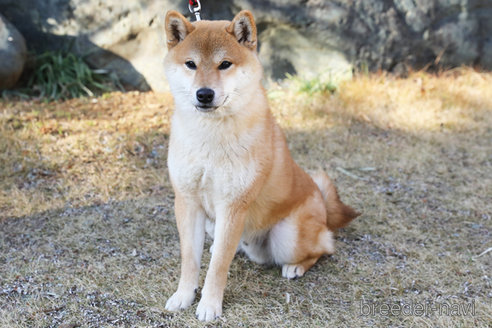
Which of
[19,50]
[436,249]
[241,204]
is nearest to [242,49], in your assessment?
[241,204]

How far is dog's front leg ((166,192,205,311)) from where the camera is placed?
3.01 metres

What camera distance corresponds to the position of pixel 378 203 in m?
4.73

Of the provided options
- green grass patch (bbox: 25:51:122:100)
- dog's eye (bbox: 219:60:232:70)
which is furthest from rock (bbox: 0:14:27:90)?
dog's eye (bbox: 219:60:232:70)

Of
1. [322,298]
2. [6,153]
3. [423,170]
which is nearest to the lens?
[322,298]

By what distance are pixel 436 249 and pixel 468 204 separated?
3.43 ft

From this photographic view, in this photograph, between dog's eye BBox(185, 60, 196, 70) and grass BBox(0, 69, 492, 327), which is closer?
dog's eye BBox(185, 60, 196, 70)

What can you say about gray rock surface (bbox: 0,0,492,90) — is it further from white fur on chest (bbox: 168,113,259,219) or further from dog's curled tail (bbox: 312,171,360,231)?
white fur on chest (bbox: 168,113,259,219)

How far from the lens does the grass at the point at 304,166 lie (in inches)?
123

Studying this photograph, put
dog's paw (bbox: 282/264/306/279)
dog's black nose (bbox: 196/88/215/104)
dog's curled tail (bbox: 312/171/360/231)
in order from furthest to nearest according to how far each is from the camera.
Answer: dog's curled tail (bbox: 312/171/360/231)
dog's paw (bbox: 282/264/306/279)
dog's black nose (bbox: 196/88/215/104)

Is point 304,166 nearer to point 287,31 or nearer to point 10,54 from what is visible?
point 287,31

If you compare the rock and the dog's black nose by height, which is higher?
the dog's black nose

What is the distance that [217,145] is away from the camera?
9.36ft

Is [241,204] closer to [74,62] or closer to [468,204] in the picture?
[468,204]

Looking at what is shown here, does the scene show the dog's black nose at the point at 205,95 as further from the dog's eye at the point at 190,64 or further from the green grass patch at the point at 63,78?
the green grass patch at the point at 63,78
